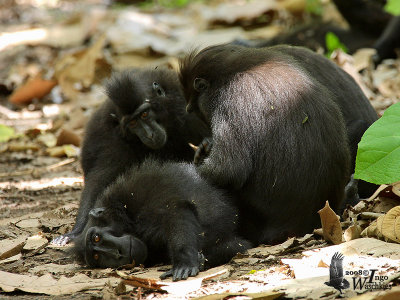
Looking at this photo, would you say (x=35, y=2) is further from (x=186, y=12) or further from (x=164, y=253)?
(x=164, y=253)

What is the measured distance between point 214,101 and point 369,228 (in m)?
1.57

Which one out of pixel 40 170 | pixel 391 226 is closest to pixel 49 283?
pixel 391 226

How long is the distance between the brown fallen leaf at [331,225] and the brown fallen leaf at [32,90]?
22.8 feet

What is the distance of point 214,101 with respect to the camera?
187 inches

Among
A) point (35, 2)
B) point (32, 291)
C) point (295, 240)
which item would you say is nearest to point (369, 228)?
point (295, 240)

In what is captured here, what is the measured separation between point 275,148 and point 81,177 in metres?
3.17

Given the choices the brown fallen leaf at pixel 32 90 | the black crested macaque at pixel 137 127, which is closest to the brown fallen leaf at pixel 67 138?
the black crested macaque at pixel 137 127

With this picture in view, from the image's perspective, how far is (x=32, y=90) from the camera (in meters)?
9.92

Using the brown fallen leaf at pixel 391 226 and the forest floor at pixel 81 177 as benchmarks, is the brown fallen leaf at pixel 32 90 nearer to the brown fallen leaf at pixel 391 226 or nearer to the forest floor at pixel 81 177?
the forest floor at pixel 81 177

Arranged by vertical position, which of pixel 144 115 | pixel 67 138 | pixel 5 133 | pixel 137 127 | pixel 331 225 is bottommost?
pixel 67 138

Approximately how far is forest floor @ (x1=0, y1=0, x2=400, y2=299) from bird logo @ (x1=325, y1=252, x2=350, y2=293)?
0.12ft

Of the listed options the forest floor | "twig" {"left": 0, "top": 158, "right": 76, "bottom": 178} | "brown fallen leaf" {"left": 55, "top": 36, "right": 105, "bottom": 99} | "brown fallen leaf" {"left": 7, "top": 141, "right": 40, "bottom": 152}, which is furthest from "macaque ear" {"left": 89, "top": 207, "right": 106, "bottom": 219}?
"brown fallen leaf" {"left": 55, "top": 36, "right": 105, "bottom": 99}

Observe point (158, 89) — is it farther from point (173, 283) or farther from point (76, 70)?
point (76, 70)

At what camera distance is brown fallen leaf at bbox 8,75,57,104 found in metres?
9.88
